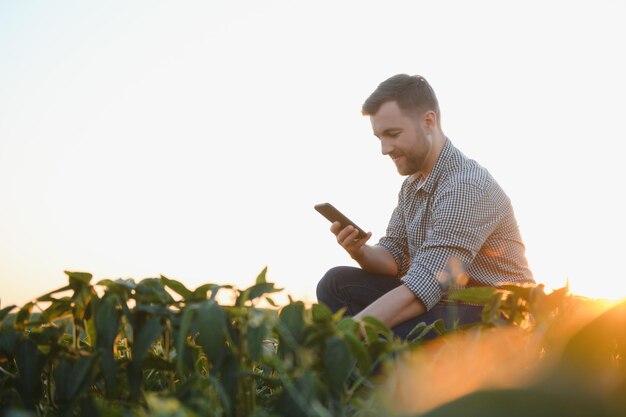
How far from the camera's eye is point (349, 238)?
10.9ft

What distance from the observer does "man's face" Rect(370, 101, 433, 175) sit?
12.1ft

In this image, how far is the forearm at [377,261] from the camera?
3.49 metres

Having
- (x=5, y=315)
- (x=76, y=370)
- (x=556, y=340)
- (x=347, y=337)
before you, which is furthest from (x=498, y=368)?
(x=5, y=315)

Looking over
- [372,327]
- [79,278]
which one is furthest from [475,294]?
[79,278]

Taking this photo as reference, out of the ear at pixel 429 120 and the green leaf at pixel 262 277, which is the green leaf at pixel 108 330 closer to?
the green leaf at pixel 262 277

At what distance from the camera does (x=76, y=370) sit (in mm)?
780

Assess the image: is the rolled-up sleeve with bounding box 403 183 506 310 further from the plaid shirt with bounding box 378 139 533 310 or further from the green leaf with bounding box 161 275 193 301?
the green leaf with bounding box 161 275 193 301

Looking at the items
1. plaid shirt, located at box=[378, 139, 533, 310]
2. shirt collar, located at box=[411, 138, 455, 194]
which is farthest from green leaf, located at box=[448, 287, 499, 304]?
shirt collar, located at box=[411, 138, 455, 194]

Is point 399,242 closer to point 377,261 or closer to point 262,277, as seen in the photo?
point 377,261

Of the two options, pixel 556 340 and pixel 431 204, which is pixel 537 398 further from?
pixel 431 204

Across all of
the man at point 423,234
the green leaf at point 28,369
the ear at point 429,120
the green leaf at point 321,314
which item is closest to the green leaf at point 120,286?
the green leaf at point 28,369

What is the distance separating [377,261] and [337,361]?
2.86 m

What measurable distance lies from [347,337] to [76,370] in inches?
12.0

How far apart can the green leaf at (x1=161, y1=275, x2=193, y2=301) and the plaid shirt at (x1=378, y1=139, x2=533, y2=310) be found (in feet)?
5.16
